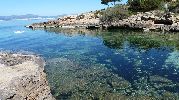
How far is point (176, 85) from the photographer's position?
3484 centimetres

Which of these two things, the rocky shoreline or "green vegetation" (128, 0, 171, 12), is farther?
"green vegetation" (128, 0, 171, 12)

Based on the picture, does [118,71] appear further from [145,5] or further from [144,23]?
[145,5]

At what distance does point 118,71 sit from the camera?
42562mm

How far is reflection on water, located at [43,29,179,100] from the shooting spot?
32.9 meters

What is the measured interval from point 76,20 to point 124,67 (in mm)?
86527

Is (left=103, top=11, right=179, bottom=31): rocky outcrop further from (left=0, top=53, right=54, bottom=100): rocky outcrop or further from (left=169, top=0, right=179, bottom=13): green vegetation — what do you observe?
(left=0, top=53, right=54, bottom=100): rocky outcrop

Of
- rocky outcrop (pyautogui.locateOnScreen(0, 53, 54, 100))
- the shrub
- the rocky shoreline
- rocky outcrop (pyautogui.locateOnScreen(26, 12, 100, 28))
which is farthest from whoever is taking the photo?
the shrub

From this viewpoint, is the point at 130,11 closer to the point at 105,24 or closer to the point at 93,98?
the point at 105,24

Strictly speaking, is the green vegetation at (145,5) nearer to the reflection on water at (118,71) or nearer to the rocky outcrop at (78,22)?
the rocky outcrop at (78,22)

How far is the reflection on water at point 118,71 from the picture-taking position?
32.9 metres

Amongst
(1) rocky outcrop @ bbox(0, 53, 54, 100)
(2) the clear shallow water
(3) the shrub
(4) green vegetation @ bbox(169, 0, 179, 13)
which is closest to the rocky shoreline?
(4) green vegetation @ bbox(169, 0, 179, 13)

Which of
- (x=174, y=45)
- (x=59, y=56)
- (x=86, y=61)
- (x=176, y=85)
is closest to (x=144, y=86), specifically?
(x=176, y=85)

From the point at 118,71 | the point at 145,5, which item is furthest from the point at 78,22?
the point at 118,71

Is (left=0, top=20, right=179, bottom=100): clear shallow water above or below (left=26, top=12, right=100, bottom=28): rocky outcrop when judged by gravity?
below
